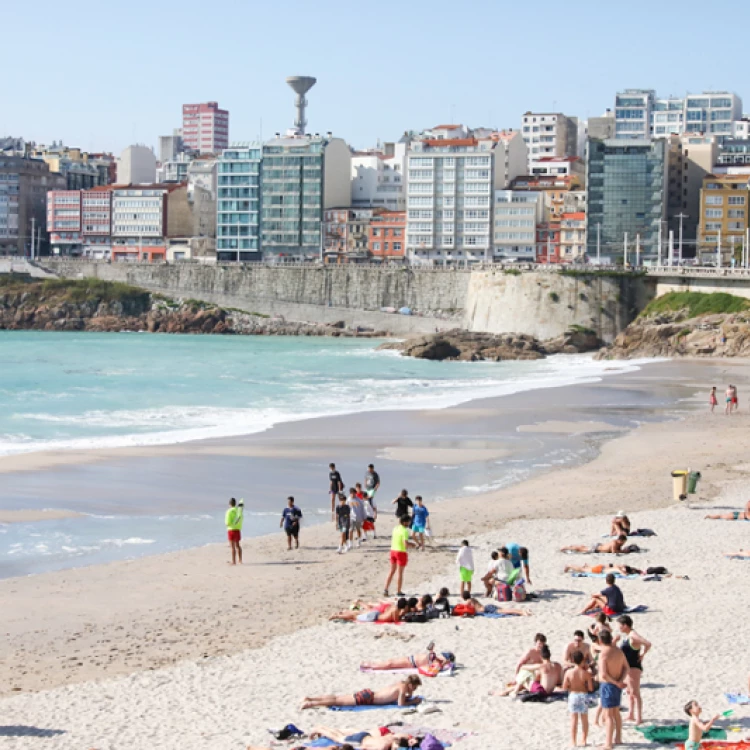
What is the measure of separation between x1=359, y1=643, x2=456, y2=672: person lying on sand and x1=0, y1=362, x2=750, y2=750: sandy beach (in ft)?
0.67

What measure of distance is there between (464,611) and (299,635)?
79.9 inches

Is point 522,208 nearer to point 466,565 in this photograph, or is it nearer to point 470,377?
point 470,377

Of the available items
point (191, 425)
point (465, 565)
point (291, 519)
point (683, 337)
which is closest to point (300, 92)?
point (683, 337)

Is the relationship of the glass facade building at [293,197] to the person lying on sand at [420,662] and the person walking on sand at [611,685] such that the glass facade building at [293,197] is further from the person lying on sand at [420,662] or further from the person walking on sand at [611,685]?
the person walking on sand at [611,685]

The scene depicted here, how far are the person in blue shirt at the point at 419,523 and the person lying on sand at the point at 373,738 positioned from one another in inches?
301

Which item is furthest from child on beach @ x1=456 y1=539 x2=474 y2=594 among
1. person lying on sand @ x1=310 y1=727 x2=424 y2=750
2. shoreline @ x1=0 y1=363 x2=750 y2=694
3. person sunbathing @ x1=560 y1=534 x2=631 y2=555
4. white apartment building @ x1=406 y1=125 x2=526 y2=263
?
white apartment building @ x1=406 y1=125 x2=526 y2=263

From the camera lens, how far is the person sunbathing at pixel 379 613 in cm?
1499

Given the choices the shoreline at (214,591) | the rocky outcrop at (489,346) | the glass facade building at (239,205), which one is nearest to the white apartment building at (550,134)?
the glass facade building at (239,205)

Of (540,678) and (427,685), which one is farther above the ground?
(540,678)

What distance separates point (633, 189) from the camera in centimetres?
9438

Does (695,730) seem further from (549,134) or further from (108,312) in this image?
(549,134)

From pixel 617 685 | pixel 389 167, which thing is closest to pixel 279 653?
pixel 617 685

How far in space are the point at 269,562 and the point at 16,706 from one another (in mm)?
6905

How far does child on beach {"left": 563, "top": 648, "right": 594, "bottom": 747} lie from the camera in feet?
35.8
